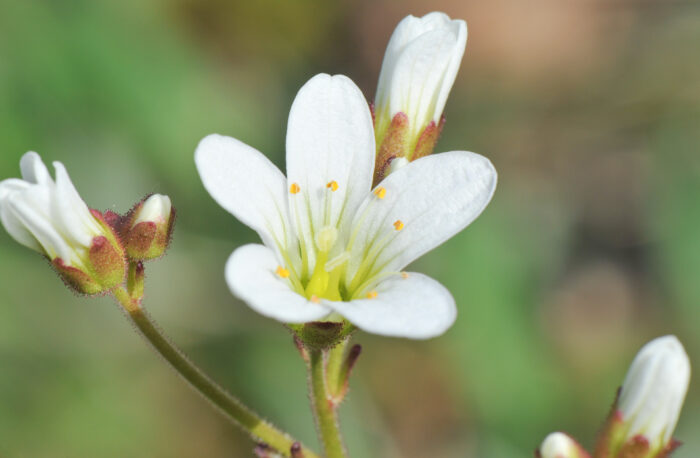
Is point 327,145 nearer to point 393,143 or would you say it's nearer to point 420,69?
point 393,143

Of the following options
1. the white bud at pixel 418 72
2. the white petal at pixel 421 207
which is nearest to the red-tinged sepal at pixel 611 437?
the white petal at pixel 421 207

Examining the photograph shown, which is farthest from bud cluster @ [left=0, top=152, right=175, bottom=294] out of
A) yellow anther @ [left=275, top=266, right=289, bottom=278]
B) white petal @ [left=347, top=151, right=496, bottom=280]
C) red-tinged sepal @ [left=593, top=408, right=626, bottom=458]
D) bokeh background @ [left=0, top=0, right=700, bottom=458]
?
bokeh background @ [left=0, top=0, right=700, bottom=458]

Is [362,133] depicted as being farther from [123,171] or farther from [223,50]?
[223,50]

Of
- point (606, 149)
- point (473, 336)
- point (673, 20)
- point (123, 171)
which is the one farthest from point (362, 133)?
point (673, 20)

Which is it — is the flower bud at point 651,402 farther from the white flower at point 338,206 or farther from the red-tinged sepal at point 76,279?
the red-tinged sepal at point 76,279

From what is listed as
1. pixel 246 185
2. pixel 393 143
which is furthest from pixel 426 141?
pixel 246 185

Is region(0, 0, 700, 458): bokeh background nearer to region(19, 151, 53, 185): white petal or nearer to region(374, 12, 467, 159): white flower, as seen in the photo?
region(374, 12, 467, 159): white flower
